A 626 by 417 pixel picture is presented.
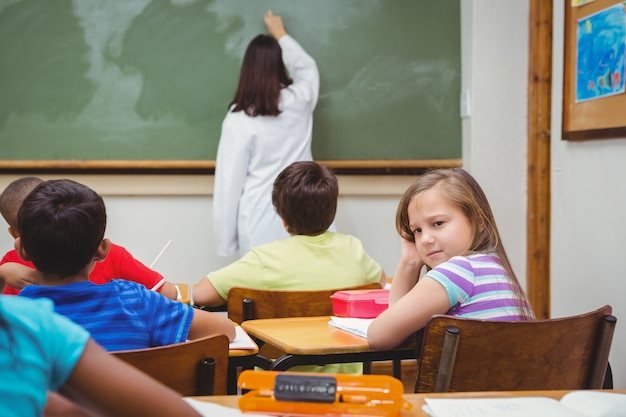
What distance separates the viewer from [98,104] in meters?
3.76

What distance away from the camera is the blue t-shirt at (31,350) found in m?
0.71

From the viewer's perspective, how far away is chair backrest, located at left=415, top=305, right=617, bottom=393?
147cm

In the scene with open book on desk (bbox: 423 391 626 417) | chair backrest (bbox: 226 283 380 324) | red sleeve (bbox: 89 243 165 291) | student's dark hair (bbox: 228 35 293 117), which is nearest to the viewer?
open book on desk (bbox: 423 391 626 417)

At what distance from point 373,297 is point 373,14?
2142mm

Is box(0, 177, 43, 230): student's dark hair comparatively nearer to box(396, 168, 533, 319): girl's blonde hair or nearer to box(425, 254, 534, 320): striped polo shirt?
box(396, 168, 533, 319): girl's blonde hair

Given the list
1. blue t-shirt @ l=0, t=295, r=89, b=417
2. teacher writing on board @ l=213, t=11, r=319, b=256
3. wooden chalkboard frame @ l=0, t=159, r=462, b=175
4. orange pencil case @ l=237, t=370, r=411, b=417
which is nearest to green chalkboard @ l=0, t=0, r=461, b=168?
wooden chalkboard frame @ l=0, t=159, r=462, b=175

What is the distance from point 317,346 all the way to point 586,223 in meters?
1.98

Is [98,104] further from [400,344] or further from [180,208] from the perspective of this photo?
[400,344]

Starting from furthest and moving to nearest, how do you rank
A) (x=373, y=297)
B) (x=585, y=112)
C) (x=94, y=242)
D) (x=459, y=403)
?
(x=585, y=112), (x=373, y=297), (x=94, y=242), (x=459, y=403)

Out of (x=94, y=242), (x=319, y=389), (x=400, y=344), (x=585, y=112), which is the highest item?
(x=585, y=112)

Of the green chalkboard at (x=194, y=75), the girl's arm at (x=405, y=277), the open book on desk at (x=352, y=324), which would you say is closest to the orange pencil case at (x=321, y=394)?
the open book on desk at (x=352, y=324)

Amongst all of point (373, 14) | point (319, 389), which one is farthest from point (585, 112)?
point (319, 389)

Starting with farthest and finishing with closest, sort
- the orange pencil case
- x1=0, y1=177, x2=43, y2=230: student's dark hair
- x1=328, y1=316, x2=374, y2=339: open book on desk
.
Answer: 1. x1=0, y1=177, x2=43, y2=230: student's dark hair
2. x1=328, y1=316, x2=374, y2=339: open book on desk
3. the orange pencil case

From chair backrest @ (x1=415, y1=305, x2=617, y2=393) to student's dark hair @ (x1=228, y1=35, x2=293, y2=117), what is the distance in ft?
6.98
